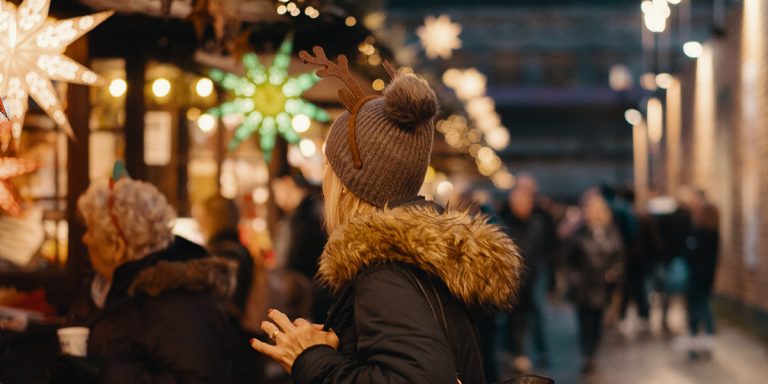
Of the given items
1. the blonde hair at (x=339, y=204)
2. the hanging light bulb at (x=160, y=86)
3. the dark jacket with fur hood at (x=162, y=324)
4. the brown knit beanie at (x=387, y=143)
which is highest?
the hanging light bulb at (x=160, y=86)

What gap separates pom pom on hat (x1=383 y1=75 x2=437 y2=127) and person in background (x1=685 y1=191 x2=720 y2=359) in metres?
10.5

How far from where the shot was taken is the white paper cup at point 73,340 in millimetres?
3865

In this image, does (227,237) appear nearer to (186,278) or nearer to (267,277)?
(267,277)

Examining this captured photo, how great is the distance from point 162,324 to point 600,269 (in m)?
8.40

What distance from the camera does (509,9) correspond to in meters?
47.9

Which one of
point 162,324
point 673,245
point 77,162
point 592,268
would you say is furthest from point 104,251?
point 673,245

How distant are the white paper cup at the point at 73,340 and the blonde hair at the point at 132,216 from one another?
0.67m

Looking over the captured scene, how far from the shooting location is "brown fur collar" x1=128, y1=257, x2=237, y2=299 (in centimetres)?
430

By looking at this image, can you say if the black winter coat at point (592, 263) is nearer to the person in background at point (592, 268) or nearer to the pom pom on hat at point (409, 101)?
the person in background at point (592, 268)

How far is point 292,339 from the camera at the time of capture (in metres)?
2.94

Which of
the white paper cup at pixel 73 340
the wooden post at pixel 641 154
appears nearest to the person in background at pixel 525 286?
the white paper cup at pixel 73 340

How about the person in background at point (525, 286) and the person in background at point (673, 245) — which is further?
the person in background at point (673, 245)

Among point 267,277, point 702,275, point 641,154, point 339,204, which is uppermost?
point 339,204

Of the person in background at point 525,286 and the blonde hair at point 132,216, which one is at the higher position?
the blonde hair at point 132,216
